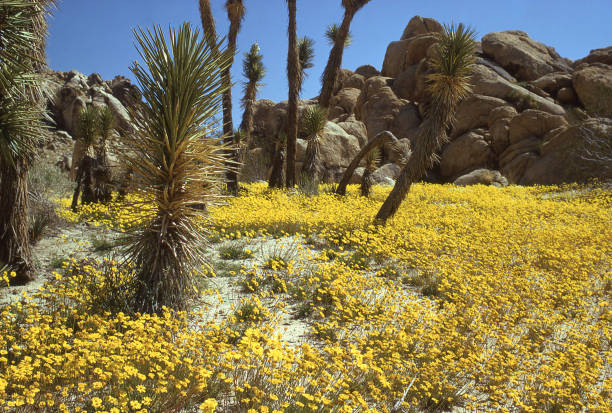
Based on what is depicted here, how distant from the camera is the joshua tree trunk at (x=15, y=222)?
6398 mm

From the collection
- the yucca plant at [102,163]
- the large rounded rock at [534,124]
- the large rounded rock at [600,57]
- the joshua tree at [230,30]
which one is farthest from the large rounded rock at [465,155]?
the yucca plant at [102,163]

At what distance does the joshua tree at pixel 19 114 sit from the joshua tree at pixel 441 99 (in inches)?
336

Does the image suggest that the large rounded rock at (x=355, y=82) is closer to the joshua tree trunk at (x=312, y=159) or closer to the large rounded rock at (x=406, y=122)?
the large rounded rock at (x=406, y=122)

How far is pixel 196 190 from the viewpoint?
18.4 ft

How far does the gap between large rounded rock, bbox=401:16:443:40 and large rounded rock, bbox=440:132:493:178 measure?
738 inches

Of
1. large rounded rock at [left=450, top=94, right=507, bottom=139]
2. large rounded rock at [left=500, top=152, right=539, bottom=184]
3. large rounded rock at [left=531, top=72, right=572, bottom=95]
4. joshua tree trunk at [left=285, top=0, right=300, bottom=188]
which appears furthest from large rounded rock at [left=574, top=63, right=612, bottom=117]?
joshua tree trunk at [left=285, top=0, right=300, bottom=188]

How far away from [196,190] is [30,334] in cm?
265

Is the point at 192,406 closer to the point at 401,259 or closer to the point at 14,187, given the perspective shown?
the point at 14,187

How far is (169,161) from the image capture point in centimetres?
544

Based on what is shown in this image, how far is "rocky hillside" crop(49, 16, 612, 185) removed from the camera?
21.7 meters

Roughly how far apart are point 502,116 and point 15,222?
2833 centimetres

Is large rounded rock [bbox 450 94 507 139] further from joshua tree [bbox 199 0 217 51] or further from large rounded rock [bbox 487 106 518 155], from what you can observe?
joshua tree [bbox 199 0 217 51]

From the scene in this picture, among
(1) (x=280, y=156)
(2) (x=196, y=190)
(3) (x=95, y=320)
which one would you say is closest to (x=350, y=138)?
(1) (x=280, y=156)

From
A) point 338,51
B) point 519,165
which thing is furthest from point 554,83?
point 338,51
